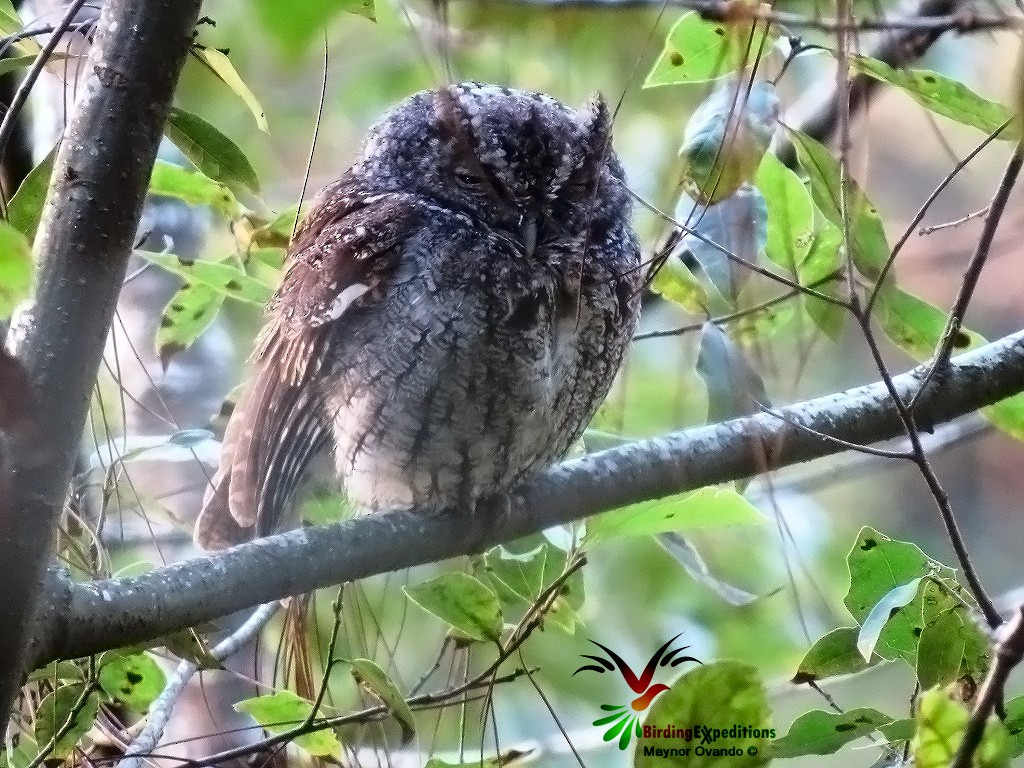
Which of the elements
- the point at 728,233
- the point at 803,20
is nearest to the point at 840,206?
the point at 728,233

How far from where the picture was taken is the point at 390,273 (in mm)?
1384

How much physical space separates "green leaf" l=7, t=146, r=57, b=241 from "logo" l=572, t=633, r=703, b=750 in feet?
2.75

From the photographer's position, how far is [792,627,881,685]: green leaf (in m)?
1.12

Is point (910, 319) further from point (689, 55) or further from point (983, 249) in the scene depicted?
point (689, 55)

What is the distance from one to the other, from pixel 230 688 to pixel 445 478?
46 cm

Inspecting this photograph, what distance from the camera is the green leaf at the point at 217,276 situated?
4.18ft

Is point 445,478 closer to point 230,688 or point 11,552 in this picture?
point 230,688

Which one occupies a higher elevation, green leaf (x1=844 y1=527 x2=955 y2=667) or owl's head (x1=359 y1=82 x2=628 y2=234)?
owl's head (x1=359 y1=82 x2=628 y2=234)

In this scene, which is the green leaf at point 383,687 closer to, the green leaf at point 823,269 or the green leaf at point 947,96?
the green leaf at point 823,269

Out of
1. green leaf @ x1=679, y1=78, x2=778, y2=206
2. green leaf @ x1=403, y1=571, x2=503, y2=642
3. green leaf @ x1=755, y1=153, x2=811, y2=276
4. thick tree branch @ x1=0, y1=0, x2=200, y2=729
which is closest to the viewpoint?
thick tree branch @ x1=0, y1=0, x2=200, y2=729

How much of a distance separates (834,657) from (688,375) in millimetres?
500

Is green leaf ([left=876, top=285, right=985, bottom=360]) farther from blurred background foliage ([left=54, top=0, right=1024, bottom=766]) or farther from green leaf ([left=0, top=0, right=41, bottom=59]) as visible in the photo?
green leaf ([left=0, top=0, right=41, bottom=59])

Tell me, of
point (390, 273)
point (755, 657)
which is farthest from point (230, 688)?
point (755, 657)

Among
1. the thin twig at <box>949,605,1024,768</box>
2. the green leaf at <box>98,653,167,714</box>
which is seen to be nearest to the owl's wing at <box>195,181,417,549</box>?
the green leaf at <box>98,653,167,714</box>
